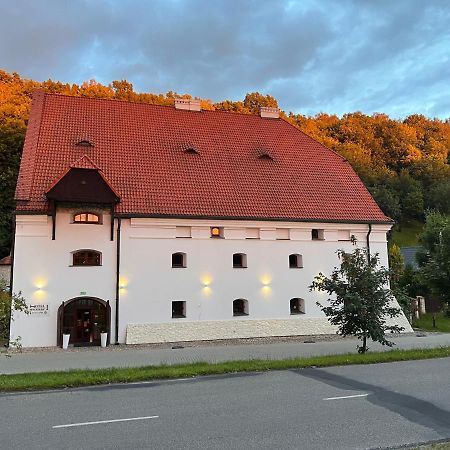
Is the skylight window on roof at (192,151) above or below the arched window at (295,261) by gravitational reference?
above

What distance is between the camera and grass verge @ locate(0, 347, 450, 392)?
10648 mm

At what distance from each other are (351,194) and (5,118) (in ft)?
110

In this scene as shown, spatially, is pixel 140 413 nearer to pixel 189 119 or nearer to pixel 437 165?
pixel 189 119

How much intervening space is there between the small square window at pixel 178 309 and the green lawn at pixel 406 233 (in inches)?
1907

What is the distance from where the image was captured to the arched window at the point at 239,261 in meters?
22.5

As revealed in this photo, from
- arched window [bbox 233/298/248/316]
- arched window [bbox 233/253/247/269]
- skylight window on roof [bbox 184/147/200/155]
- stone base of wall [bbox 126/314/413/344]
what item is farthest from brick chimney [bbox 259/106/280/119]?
stone base of wall [bbox 126/314/413/344]

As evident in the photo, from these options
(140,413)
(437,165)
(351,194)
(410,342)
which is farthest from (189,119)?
(437,165)

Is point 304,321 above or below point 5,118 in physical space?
below

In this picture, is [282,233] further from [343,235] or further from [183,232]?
[183,232]

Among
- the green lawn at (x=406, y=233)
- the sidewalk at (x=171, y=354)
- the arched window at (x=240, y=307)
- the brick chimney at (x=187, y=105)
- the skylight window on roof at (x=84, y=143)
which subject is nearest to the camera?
the sidewalk at (x=171, y=354)

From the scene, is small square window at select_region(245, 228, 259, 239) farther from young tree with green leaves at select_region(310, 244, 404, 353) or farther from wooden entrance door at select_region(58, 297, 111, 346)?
young tree with green leaves at select_region(310, 244, 404, 353)

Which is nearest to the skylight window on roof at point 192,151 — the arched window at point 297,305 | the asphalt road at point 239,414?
the arched window at point 297,305

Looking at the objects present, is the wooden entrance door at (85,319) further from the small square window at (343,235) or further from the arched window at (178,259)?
the small square window at (343,235)

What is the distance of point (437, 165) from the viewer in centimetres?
7312
